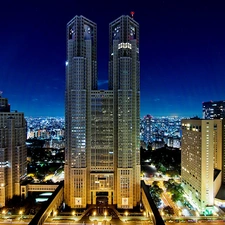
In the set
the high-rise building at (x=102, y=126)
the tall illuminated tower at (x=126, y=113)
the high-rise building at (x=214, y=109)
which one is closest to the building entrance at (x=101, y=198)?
the high-rise building at (x=102, y=126)

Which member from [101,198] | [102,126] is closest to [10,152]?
[102,126]

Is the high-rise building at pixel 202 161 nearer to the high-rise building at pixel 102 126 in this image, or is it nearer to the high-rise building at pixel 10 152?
the high-rise building at pixel 102 126

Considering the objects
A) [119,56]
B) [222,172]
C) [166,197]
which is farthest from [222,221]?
[119,56]

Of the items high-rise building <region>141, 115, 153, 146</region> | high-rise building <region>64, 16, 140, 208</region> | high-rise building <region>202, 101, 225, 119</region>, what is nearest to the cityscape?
high-rise building <region>64, 16, 140, 208</region>

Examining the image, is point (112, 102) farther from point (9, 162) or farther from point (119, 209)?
point (9, 162)

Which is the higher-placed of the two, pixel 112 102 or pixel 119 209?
pixel 112 102

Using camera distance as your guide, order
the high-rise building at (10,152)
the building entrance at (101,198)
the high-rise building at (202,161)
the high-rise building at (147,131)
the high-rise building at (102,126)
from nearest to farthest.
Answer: the high-rise building at (202,161)
the high-rise building at (102,126)
the building entrance at (101,198)
the high-rise building at (10,152)
the high-rise building at (147,131)
